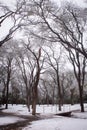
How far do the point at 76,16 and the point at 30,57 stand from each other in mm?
17551

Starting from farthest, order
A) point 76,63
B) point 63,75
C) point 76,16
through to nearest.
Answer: point 63,75 → point 76,63 → point 76,16

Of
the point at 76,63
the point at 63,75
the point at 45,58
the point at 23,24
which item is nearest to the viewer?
the point at 23,24

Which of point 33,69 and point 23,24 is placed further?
point 33,69

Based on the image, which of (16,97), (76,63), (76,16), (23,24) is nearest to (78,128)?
(76,16)

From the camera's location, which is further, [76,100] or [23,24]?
[76,100]

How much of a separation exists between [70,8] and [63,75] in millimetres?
42361

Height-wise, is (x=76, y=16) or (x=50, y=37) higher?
(x=76, y=16)

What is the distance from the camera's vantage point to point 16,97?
198 ft

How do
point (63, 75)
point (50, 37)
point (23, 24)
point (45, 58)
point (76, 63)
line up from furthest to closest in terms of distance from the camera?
point (63, 75) → point (45, 58) → point (76, 63) → point (23, 24) → point (50, 37)

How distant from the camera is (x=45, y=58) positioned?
104ft

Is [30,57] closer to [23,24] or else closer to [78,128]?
[23,24]

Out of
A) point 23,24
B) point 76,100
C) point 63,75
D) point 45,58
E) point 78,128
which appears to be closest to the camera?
point 78,128

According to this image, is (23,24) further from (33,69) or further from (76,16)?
(33,69)

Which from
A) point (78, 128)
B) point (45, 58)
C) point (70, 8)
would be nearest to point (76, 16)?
point (70, 8)
